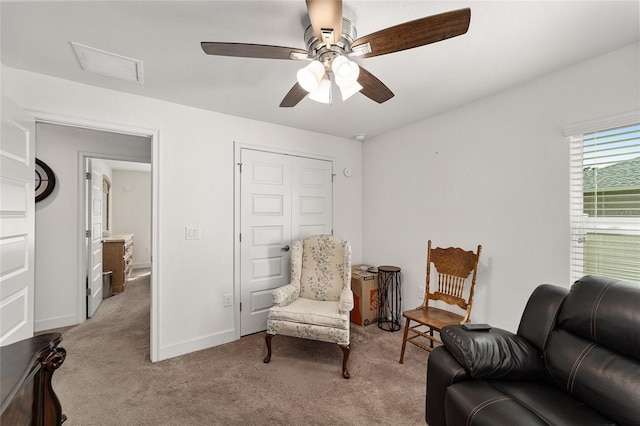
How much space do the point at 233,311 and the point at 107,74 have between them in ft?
7.79

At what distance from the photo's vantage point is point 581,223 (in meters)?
1.92

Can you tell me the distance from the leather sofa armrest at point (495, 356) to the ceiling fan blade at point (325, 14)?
67.6 inches

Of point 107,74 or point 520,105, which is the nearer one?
point 107,74

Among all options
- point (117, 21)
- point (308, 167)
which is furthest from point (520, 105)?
point (117, 21)

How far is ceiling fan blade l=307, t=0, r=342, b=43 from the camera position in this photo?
106cm

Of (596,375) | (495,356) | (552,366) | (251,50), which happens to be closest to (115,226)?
(251,50)

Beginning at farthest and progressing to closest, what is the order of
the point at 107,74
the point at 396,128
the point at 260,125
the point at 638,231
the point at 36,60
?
the point at 396,128, the point at 260,125, the point at 107,74, the point at 36,60, the point at 638,231

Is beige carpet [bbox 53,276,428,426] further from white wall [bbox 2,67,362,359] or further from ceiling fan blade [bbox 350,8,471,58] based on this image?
ceiling fan blade [bbox 350,8,471,58]

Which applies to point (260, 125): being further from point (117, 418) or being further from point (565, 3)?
point (117, 418)

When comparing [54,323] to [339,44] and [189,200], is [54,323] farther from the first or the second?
[339,44]

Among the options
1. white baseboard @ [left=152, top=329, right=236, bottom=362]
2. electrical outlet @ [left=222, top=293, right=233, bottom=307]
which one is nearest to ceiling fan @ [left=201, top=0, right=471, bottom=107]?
electrical outlet @ [left=222, top=293, right=233, bottom=307]

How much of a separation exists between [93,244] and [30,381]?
322 cm

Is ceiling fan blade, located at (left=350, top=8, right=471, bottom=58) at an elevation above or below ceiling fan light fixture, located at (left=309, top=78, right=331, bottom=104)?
above

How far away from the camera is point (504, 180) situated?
231 cm
